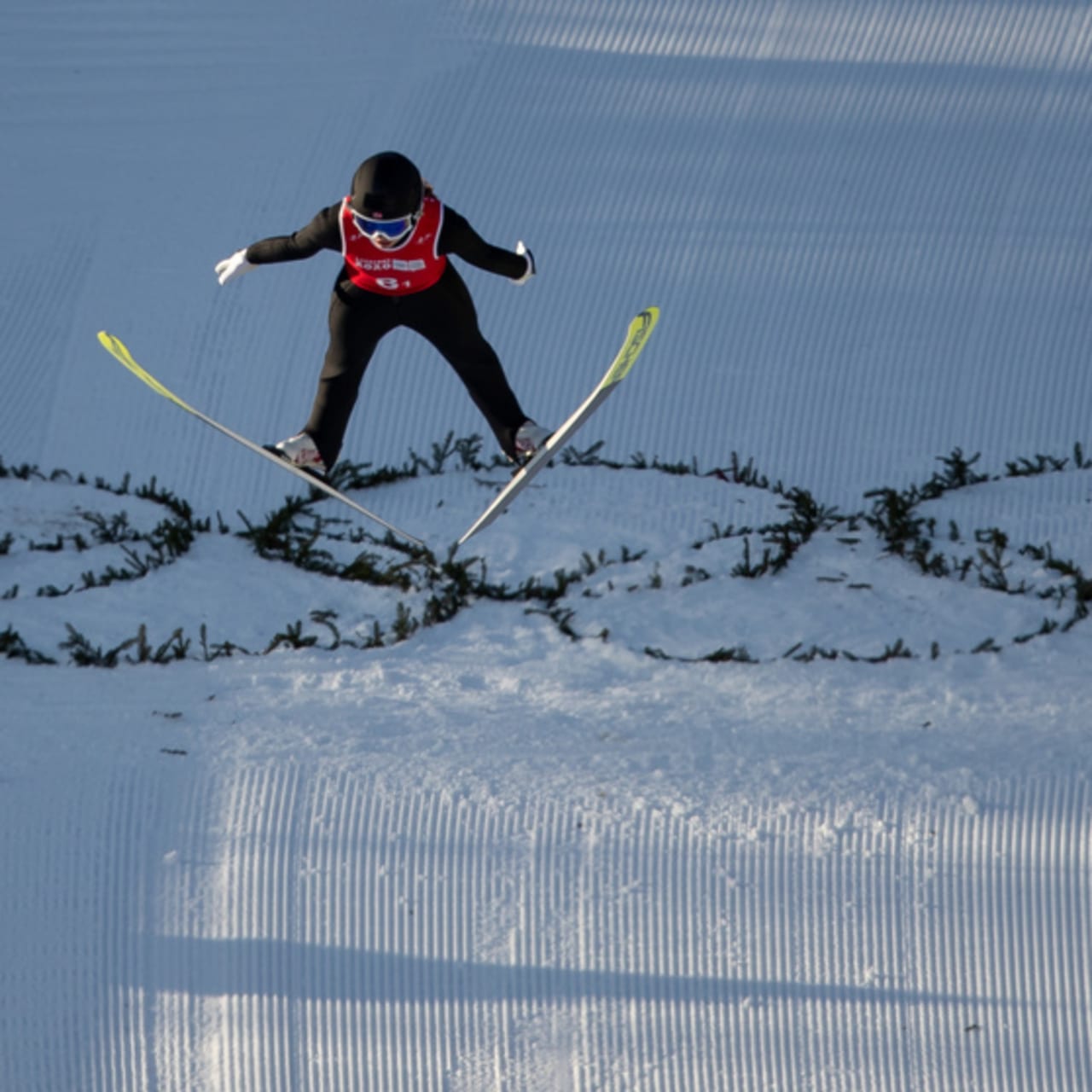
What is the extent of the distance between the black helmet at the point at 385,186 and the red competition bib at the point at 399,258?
0.57 feet

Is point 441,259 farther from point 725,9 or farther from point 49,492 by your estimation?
point 725,9

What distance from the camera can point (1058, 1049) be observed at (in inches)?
165

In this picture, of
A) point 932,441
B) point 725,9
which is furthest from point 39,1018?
point 725,9

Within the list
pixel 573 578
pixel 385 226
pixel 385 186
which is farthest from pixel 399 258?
pixel 573 578

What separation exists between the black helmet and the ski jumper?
0.20 metres

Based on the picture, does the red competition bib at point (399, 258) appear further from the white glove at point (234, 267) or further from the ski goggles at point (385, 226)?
the white glove at point (234, 267)

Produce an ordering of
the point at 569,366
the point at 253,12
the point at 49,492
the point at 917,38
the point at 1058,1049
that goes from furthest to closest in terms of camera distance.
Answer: the point at 253,12, the point at 917,38, the point at 569,366, the point at 49,492, the point at 1058,1049

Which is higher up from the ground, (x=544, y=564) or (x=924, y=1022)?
(x=544, y=564)

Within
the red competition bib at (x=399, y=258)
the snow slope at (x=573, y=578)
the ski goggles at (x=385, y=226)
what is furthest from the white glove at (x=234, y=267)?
the snow slope at (x=573, y=578)

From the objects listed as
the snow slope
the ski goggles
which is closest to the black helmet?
the ski goggles

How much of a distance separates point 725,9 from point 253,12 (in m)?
3.13

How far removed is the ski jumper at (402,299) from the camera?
4.19 m

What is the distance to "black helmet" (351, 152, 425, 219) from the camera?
12.5ft

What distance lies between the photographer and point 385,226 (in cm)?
406
